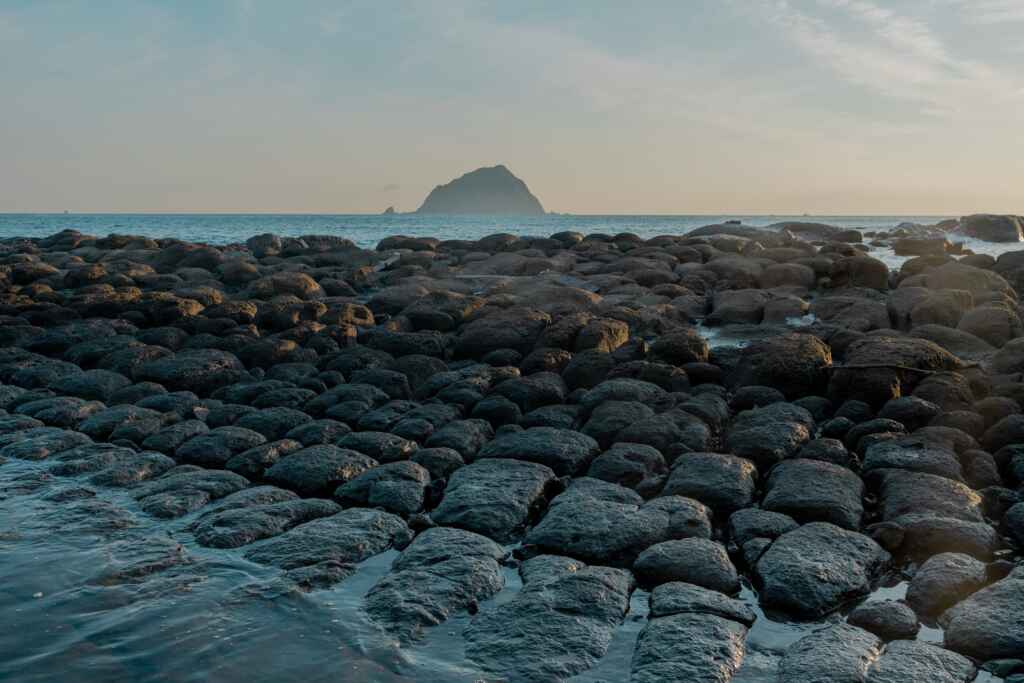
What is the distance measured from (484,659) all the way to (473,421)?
16.4ft

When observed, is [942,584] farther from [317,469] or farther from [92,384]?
[92,384]

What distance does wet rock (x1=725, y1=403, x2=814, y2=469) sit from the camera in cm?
924

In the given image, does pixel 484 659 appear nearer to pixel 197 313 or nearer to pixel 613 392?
pixel 613 392

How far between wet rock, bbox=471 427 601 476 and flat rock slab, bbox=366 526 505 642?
6.54ft

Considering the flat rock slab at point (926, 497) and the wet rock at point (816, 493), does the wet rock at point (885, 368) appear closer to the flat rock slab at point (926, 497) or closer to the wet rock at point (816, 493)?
the flat rock slab at point (926, 497)

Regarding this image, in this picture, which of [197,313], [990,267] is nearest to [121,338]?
[197,313]

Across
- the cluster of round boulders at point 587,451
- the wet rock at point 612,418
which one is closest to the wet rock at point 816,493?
the cluster of round boulders at point 587,451

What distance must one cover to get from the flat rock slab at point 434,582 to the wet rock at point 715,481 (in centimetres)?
211

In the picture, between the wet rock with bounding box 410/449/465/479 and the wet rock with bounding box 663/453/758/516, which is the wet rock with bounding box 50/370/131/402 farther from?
the wet rock with bounding box 663/453/758/516

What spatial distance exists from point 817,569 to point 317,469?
5.08 meters

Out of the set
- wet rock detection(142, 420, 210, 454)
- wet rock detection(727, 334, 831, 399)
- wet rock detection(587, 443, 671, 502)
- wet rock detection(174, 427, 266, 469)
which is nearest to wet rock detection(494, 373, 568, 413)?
wet rock detection(587, 443, 671, 502)

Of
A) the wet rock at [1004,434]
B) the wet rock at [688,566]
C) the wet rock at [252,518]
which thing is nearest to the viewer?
the wet rock at [688,566]

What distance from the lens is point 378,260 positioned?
26.2m

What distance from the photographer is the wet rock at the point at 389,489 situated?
325 inches
